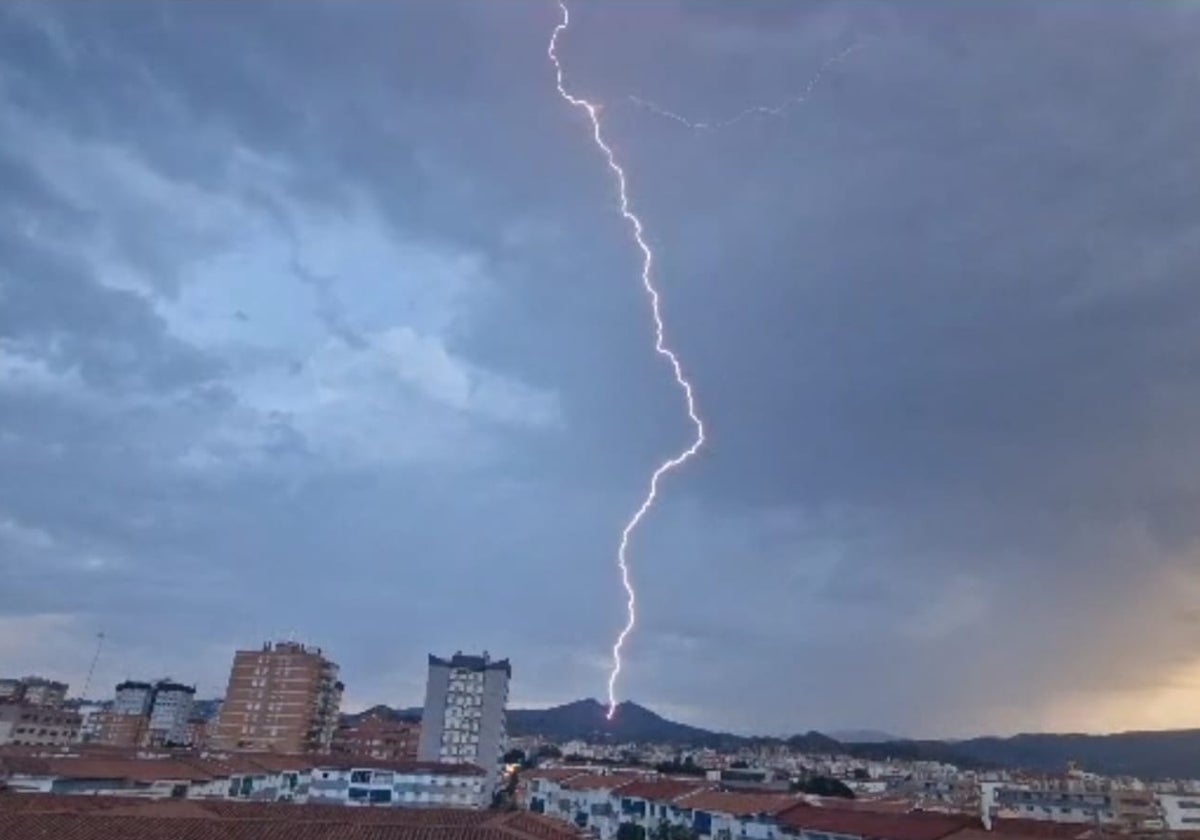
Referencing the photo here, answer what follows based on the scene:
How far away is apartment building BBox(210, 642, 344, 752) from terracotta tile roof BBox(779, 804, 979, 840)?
49756 mm

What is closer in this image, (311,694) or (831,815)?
(831,815)

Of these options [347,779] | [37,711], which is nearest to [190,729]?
[37,711]

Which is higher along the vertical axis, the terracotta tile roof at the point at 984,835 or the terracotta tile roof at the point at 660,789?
the terracotta tile roof at the point at 660,789

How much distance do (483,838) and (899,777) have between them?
284 ft

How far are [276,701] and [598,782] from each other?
34.2 m

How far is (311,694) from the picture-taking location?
78375 mm

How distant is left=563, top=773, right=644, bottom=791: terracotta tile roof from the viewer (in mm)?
56059

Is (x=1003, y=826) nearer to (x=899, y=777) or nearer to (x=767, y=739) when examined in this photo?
(x=899, y=777)

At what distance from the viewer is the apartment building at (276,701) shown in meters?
77.6

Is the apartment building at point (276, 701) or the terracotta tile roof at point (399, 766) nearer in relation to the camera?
the terracotta tile roof at point (399, 766)

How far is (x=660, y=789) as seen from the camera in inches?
2069

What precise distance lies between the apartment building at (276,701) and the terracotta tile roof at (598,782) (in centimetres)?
2828

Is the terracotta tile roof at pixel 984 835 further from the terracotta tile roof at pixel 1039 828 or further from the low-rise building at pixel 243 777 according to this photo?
the low-rise building at pixel 243 777

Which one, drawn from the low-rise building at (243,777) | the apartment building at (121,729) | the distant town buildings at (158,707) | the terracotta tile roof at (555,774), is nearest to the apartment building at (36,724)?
the apartment building at (121,729)
